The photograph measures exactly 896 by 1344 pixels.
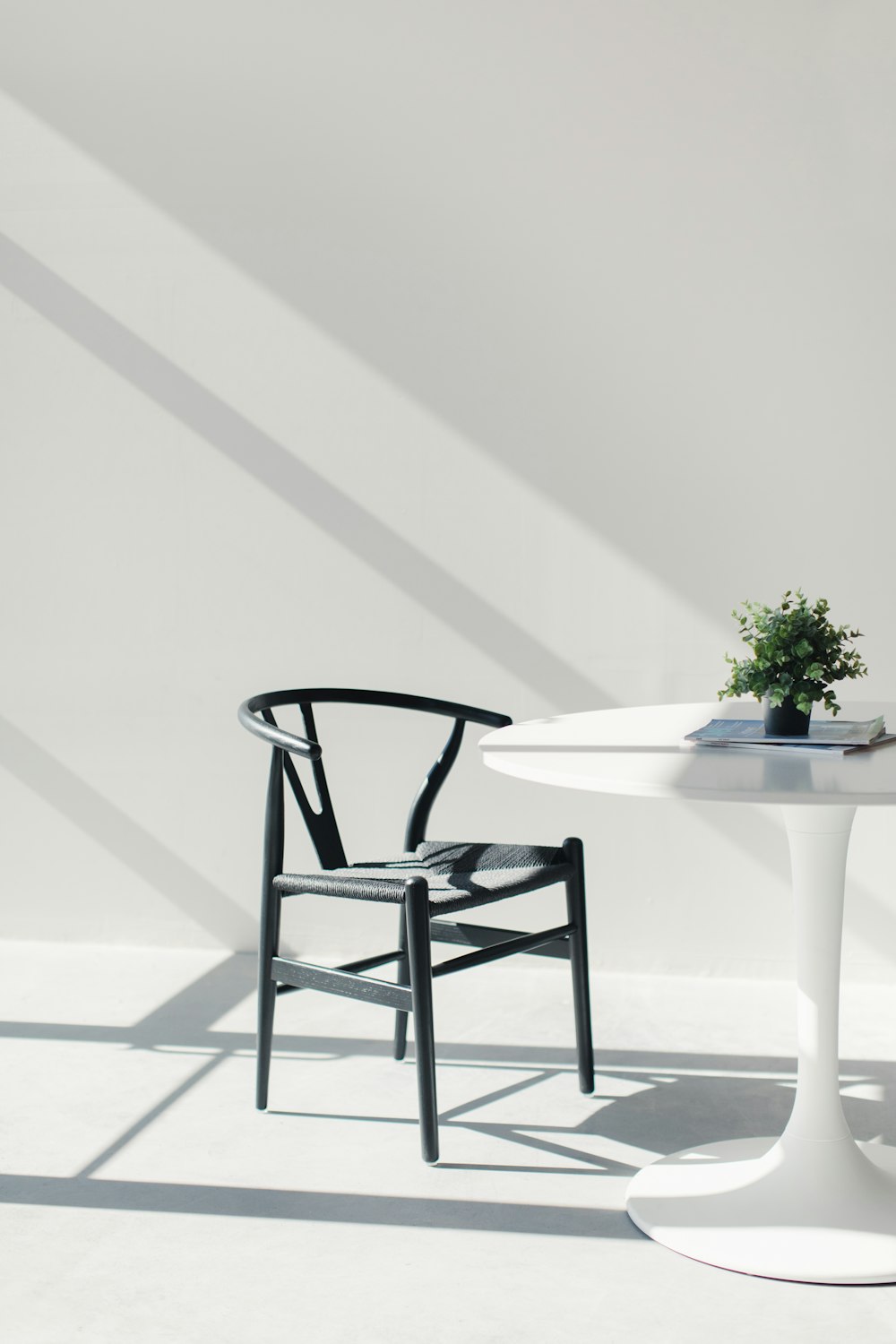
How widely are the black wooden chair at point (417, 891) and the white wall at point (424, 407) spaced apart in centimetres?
86

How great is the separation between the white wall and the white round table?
50.8 inches

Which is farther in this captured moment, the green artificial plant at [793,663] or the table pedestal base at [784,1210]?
the green artificial plant at [793,663]

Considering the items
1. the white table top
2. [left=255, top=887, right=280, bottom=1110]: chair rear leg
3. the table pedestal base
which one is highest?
the white table top

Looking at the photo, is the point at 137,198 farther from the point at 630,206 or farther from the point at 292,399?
the point at 630,206

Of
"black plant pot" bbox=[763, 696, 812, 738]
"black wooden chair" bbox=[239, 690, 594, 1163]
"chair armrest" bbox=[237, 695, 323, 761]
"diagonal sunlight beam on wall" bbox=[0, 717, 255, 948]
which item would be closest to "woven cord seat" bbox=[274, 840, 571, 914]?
"black wooden chair" bbox=[239, 690, 594, 1163]

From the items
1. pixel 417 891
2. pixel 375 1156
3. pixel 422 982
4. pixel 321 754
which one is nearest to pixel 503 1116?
pixel 375 1156

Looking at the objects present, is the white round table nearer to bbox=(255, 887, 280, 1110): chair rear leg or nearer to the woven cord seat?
the woven cord seat

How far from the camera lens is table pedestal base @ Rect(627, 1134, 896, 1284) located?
1.90 meters

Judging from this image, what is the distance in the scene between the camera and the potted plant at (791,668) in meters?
2.02

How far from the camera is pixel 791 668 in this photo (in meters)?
2.03

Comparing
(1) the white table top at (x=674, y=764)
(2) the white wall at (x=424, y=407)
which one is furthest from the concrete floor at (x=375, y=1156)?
(1) the white table top at (x=674, y=764)

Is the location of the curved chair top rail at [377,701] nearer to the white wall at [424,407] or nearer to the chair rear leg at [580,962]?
the chair rear leg at [580,962]

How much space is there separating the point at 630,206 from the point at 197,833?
2069 millimetres

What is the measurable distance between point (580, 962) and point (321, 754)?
26.4 inches
